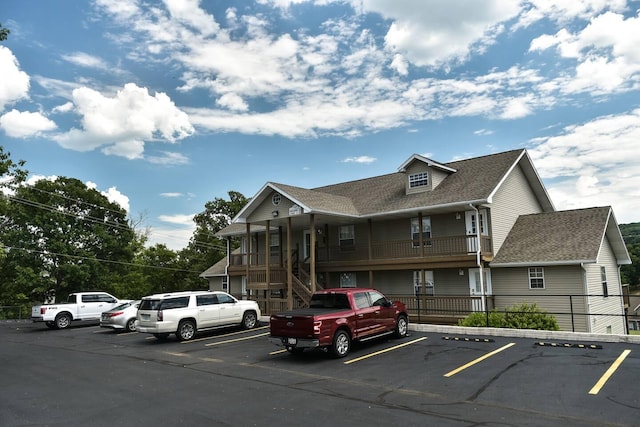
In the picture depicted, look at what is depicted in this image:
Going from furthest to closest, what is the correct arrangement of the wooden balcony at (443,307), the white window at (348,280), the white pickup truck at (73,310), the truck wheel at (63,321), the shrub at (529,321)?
1. the white window at (348,280)
2. the truck wheel at (63,321)
3. the white pickup truck at (73,310)
4. the wooden balcony at (443,307)
5. the shrub at (529,321)

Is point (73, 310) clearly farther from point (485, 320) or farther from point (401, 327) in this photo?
point (485, 320)

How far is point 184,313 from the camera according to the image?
672 inches

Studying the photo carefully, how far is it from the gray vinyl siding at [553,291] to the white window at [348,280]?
784 cm

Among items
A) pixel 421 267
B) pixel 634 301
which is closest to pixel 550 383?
pixel 421 267

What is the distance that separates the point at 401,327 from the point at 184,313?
7.90 meters

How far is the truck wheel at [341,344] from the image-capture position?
1246 cm

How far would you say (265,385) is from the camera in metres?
9.77

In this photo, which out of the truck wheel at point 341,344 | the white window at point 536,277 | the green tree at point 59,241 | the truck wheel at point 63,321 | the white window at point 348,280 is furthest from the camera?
the green tree at point 59,241

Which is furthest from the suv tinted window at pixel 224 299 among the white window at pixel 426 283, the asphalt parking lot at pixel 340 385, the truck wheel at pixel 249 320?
the white window at pixel 426 283

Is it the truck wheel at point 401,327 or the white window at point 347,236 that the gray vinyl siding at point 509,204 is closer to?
the white window at point 347,236

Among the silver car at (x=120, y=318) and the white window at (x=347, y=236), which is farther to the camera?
the white window at (x=347, y=236)

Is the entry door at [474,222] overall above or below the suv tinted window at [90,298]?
above

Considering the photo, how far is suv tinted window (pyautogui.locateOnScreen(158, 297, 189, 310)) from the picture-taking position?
16.8 metres


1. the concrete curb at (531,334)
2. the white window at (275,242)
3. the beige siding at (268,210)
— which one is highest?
the beige siding at (268,210)
